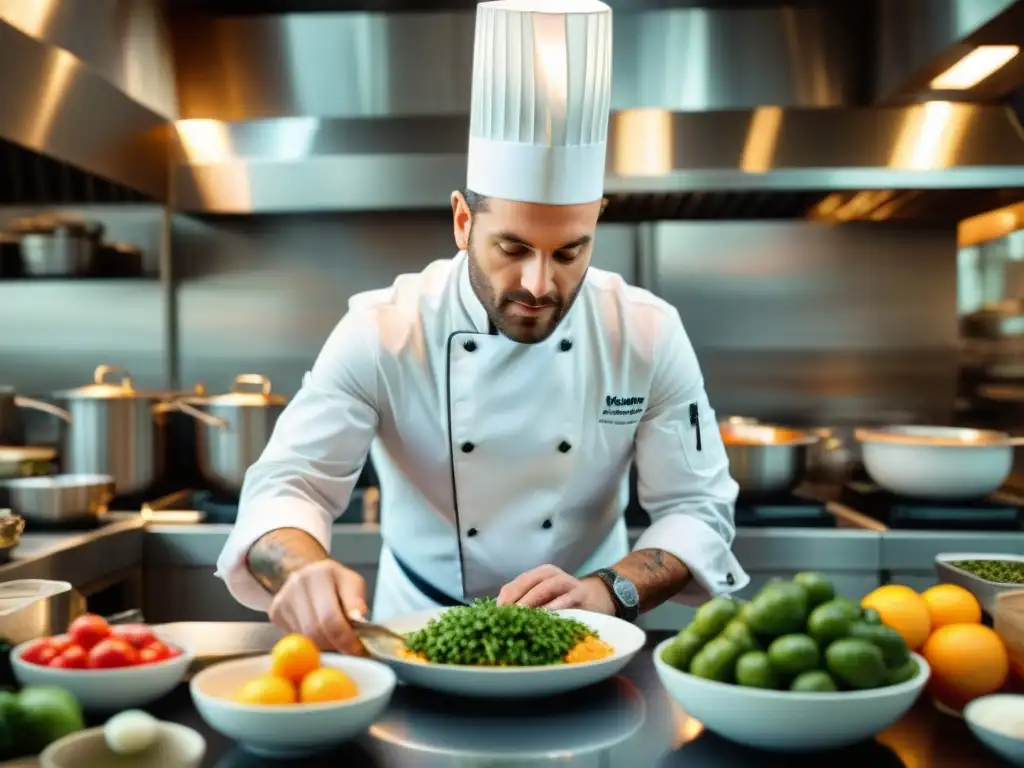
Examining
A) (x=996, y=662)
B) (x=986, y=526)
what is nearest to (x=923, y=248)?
(x=986, y=526)

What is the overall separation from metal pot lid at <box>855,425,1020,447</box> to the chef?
1.06 meters

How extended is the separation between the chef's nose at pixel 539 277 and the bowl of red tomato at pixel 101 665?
2.40 feet

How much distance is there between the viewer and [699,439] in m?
2.03

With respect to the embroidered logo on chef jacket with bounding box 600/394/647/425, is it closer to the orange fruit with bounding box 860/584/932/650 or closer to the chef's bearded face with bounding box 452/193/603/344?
the chef's bearded face with bounding box 452/193/603/344

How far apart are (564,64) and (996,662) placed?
1.10 m

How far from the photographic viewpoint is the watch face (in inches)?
65.4

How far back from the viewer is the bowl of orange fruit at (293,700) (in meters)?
1.06

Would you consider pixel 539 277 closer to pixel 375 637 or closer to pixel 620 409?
pixel 620 409

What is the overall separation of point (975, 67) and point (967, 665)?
2.24 meters

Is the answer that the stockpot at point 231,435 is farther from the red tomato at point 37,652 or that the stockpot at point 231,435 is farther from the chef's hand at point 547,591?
the red tomato at point 37,652

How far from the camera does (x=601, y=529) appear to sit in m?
2.12

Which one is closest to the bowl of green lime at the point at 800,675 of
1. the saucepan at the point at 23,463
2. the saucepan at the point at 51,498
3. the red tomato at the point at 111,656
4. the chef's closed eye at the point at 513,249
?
the red tomato at the point at 111,656

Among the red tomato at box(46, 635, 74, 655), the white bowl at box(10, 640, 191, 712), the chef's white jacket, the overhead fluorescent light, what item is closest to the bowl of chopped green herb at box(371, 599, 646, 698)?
the white bowl at box(10, 640, 191, 712)

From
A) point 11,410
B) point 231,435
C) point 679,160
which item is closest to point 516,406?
point 231,435
